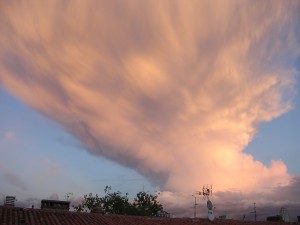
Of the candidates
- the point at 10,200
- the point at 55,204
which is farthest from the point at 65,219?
the point at 55,204

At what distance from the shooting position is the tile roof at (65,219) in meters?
29.0

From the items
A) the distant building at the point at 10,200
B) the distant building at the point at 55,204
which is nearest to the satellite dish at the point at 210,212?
the distant building at the point at 55,204

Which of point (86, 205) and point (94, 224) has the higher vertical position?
point (86, 205)

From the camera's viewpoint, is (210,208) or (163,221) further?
(210,208)

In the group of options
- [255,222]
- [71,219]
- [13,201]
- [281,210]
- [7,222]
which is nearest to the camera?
[7,222]

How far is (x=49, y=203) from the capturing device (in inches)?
1641

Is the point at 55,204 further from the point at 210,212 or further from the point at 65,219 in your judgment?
the point at 210,212

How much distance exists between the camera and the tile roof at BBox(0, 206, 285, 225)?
29.0m

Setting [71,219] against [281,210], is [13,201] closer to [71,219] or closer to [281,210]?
A: [71,219]

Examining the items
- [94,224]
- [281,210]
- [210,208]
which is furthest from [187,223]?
[281,210]

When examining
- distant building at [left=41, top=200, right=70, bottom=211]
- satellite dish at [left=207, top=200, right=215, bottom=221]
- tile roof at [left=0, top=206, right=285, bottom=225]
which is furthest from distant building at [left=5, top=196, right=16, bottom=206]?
satellite dish at [left=207, top=200, right=215, bottom=221]

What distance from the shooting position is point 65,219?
32031mm

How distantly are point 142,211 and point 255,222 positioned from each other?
117 ft

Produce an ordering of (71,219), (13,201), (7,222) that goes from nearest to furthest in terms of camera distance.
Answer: (7,222) → (71,219) → (13,201)
